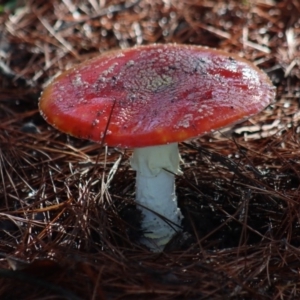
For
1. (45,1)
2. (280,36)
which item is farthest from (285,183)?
(45,1)

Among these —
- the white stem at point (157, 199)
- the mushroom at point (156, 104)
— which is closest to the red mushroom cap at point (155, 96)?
the mushroom at point (156, 104)

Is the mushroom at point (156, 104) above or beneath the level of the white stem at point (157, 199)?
above

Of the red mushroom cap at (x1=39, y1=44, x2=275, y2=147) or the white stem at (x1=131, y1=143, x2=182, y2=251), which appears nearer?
the red mushroom cap at (x1=39, y1=44, x2=275, y2=147)

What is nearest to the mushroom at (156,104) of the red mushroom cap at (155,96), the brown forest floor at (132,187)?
the red mushroom cap at (155,96)

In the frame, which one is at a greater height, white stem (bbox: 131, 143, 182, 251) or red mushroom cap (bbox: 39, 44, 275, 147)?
red mushroom cap (bbox: 39, 44, 275, 147)

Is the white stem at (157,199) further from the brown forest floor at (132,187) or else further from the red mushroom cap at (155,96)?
the red mushroom cap at (155,96)

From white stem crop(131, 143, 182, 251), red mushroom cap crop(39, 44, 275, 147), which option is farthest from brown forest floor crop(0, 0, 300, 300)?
red mushroom cap crop(39, 44, 275, 147)

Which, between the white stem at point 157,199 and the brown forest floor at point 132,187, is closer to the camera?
the brown forest floor at point 132,187

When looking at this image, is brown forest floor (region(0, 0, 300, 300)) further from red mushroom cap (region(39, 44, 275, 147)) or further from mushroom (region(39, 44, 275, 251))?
red mushroom cap (region(39, 44, 275, 147))
